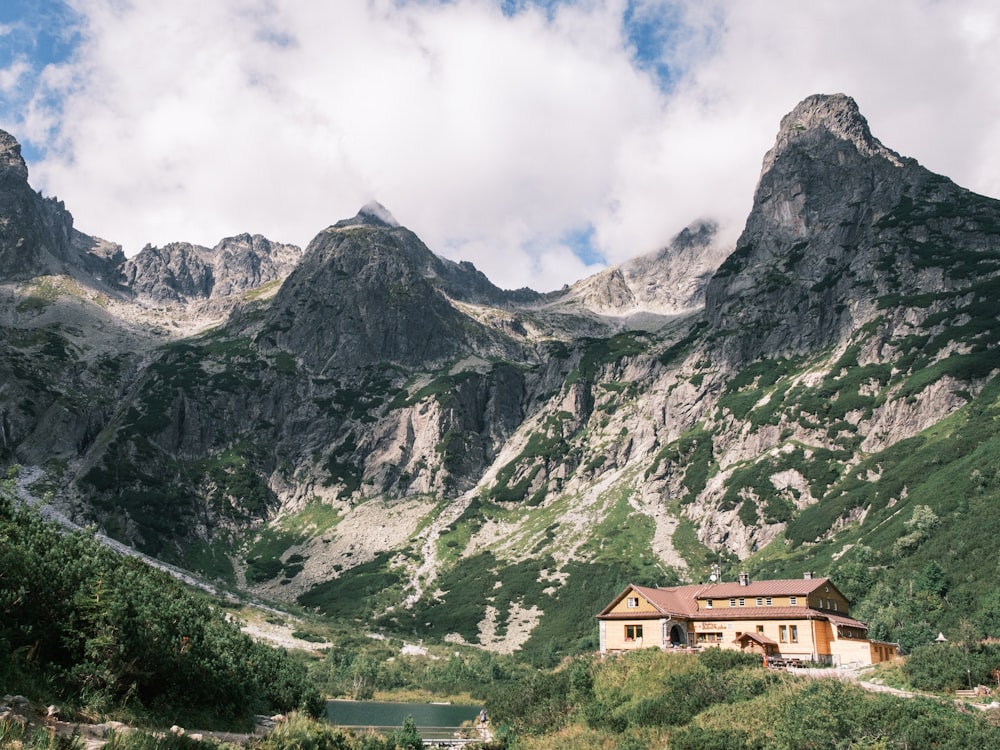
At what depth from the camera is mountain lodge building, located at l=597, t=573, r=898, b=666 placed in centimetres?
5797

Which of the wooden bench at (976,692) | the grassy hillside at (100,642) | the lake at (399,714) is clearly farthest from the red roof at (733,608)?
the grassy hillside at (100,642)

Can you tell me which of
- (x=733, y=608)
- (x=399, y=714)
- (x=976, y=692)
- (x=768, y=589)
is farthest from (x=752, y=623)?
(x=399, y=714)

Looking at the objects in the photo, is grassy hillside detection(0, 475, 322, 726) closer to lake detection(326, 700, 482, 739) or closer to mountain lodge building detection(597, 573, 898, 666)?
mountain lodge building detection(597, 573, 898, 666)

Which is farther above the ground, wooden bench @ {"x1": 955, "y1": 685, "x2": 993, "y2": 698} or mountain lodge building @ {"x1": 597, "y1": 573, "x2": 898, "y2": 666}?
mountain lodge building @ {"x1": 597, "y1": 573, "x2": 898, "y2": 666}

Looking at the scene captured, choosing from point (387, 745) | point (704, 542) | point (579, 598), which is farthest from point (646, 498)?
point (387, 745)

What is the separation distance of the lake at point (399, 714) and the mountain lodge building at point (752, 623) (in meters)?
26.3

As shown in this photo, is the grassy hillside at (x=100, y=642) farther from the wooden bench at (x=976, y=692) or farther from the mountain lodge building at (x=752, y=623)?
the mountain lodge building at (x=752, y=623)

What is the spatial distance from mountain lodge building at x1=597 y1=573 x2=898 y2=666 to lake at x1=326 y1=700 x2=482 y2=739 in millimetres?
26294

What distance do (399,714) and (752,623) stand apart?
200ft

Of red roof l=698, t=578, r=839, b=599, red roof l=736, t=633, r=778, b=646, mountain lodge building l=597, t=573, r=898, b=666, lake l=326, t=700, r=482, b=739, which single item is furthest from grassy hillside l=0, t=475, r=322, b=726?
lake l=326, t=700, r=482, b=739

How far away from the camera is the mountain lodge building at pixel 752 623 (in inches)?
2282

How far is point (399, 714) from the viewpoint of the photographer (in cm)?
10062

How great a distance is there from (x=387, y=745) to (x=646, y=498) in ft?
567

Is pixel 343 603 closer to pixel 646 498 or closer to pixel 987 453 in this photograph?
pixel 646 498
